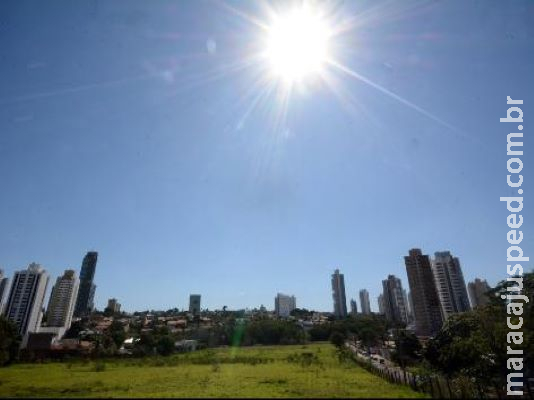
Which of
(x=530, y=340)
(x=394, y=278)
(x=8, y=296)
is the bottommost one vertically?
(x=530, y=340)

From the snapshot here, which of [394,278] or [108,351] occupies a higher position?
[394,278]

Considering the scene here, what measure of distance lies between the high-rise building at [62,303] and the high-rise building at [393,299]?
11889 cm

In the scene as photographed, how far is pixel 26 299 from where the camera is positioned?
311 feet

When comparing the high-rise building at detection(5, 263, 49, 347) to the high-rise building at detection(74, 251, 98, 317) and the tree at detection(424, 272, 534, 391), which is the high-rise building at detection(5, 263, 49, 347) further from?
the tree at detection(424, 272, 534, 391)

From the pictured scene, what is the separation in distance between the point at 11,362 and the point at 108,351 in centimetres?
1441

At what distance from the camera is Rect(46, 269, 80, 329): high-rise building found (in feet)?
388

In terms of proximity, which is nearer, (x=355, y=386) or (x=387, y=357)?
(x=355, y=386)

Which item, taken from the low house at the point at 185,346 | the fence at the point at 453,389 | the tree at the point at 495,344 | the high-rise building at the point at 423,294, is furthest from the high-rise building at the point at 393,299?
the fence at the point at 453,389

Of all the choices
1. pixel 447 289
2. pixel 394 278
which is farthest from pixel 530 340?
pixel 394 278

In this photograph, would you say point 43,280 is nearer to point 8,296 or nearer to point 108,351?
point 8,296

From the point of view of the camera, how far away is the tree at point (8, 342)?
151 feet

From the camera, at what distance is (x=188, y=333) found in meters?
91.8

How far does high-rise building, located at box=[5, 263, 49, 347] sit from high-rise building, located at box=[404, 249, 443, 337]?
10304 cm

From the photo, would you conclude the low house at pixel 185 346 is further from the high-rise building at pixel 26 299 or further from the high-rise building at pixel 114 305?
the high-rise building at pixel 114 305
